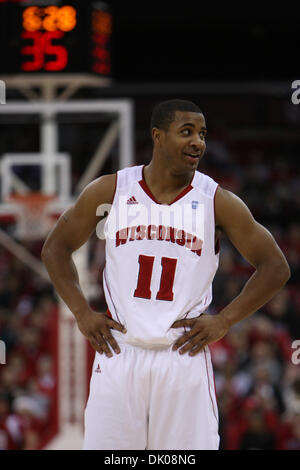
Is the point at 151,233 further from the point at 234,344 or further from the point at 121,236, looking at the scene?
the point at 234,344

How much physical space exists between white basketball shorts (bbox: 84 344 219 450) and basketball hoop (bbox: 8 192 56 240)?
5.83 metres

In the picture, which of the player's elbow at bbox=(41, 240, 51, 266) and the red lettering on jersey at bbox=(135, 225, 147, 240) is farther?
the player's elbow at bbox=(41, 240, 51, 266)

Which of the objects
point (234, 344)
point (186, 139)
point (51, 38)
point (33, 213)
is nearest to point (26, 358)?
point (234, 344)

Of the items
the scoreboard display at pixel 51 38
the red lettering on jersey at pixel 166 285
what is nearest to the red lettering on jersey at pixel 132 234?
the red lettering on jersey at pixel 166 285

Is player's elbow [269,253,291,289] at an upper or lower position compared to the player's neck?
lower

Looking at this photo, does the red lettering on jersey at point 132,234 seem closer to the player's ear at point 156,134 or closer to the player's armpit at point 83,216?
the player's armpit at point 83,216

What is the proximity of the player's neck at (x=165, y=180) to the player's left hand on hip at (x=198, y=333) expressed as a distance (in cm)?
63

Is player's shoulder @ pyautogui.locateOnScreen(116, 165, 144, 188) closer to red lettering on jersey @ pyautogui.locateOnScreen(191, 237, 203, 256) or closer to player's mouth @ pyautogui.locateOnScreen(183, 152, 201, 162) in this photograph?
player's mouth @ pyautogui.locateOnScreen(183, 152, 201, 162)

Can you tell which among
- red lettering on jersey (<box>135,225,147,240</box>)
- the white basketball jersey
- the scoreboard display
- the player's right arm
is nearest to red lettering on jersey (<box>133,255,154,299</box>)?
the white basketball jersey

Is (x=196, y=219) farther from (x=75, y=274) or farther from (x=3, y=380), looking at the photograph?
(x=3, y=380)

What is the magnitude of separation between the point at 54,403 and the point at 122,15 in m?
8.24

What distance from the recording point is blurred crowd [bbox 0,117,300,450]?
32.4 feet

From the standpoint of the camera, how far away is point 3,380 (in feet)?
39.3
